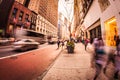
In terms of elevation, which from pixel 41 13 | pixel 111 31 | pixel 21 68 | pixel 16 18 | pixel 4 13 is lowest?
pixel 21 68

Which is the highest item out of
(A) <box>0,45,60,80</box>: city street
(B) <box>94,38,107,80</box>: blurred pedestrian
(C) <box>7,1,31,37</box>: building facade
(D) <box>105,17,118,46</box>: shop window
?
(C) <box>7,1,31,37</box>: building facade

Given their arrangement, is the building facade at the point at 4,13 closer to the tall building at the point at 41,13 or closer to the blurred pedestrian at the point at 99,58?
the tall building at the point at 41,13

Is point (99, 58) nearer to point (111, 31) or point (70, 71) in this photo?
point (70, 71)

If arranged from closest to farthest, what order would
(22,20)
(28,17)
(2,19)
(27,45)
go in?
(27,45) → (2,19) → (22,20) → (28,17)

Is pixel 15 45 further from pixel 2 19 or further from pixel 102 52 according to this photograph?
pixel 2 19

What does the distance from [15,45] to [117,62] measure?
11808mm

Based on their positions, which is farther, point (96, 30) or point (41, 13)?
point (41, 13)

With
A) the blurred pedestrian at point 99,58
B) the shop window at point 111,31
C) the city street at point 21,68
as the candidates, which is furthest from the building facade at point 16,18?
the blurred pedestrian at point 99,58

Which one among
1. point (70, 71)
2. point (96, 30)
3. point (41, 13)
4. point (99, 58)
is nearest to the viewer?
point (99, 58)

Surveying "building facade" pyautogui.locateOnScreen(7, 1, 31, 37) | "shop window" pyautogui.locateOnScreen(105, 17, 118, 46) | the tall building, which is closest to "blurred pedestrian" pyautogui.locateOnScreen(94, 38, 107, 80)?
"shop window" pyautogui.locateOnScreen(105, 17, 118, 46)

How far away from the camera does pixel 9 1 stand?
103 ft

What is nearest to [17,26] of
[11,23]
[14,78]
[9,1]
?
[11,23]

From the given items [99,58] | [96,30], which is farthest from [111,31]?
[99,58]

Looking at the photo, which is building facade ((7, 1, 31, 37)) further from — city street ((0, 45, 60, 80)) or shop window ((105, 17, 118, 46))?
shop window ((105, 17, 118, 46))
